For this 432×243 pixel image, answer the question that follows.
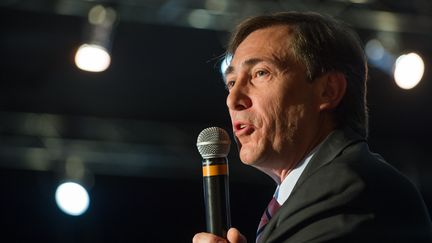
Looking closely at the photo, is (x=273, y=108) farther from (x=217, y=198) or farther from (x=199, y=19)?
(x=199, y=19)

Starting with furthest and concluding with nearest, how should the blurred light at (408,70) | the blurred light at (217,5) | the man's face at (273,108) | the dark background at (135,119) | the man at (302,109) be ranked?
the dark background at (135,119), the blurred light at (408,70), the blurred light at (217,5), the man's face at (273,108), the man at (302,109)

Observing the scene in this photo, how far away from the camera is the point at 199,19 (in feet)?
19.3

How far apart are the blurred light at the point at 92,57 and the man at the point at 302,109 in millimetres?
3243

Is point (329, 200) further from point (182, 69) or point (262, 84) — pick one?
point (182, 69)

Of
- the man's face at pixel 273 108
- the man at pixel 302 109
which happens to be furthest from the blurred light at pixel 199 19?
the man's face at pixel 273 108

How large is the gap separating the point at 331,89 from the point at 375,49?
385 centimetres

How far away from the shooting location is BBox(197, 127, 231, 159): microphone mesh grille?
2.17 meters

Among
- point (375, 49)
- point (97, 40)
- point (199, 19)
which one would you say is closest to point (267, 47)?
point (199, 19)

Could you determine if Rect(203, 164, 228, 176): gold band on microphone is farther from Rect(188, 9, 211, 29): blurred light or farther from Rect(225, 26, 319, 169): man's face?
Rect(188, 9, 211, 29): blurred light

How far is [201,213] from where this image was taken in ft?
25.8

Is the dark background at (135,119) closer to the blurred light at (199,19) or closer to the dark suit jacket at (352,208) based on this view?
the blurred light at (199,19)

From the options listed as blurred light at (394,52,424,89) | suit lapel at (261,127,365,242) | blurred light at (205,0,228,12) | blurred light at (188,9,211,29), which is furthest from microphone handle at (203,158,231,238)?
blurred light at (394,52,424,89)

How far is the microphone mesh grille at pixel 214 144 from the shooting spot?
2.17 m

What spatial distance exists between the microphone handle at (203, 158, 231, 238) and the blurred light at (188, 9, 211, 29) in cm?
377
